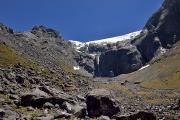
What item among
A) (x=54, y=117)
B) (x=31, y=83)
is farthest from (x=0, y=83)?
(x=54, y=117)

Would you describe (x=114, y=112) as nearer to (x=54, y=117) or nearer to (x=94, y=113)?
(x=94, y=113)

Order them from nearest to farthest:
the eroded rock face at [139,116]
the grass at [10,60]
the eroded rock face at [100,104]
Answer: the eroded rock face at [139,116]
the eroded rock face at [100,104]
the grass at [10,60]

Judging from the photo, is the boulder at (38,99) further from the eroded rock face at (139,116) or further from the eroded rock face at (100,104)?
the eroded rock face at (100,104)

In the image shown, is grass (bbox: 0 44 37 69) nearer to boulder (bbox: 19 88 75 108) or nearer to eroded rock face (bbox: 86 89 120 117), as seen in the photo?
eroded rock face (bbox: 86 89 120 117)

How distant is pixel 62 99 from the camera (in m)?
52.2

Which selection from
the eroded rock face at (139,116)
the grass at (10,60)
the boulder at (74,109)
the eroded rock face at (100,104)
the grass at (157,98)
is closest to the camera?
the eroded rock face at (139,116)

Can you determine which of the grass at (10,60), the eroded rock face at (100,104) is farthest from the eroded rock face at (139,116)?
the grass at (10,60)

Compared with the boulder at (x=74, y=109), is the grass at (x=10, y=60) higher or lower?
higher

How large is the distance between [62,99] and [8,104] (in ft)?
23.1

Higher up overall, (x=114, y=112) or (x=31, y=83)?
(x=31, y=83)

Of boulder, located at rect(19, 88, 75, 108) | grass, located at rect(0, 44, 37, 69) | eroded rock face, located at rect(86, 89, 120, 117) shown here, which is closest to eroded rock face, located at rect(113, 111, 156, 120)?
boulder, located at rect(19, 88, 75, 108)

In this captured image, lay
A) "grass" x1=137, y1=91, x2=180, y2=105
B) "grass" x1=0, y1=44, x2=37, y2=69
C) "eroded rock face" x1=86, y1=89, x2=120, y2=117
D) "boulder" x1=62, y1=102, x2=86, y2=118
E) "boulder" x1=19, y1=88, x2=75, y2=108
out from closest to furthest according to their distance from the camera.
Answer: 1. "boulder" x1=19, y1=88, x2=75, y2=108
2. "boulder" x1=62, y1=102, x2=86, y2=118
3. "eroded rock face" x1=86, y1=89, x2=120, y2=117
4. "grass" x1=137, y1=91, x2=180, y2=105
5. "grass" x1=0, y1=44, x2=37, y2=69

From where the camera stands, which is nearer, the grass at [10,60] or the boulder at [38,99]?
the boulder at [38,99]

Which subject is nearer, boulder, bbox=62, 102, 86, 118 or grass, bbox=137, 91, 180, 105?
boulder, bbox=62, 102, 86, 118
